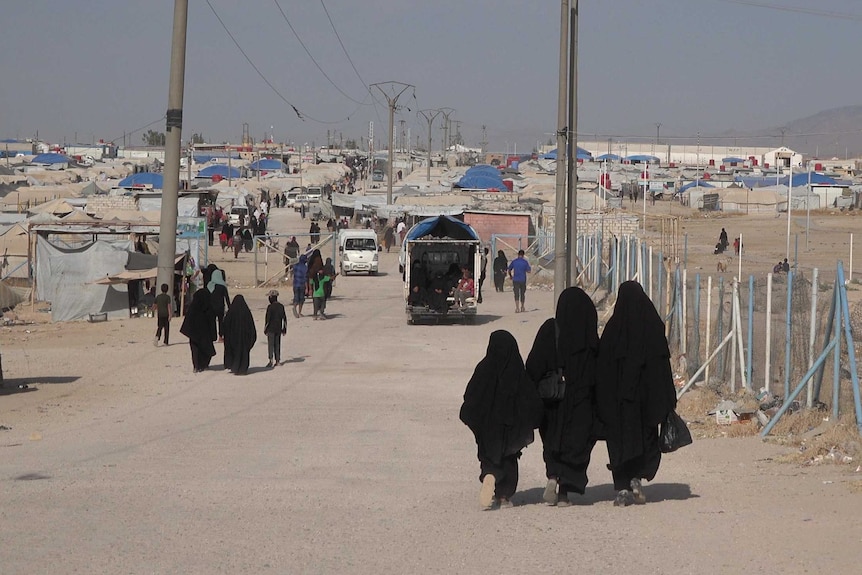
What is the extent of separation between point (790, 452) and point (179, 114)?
16659 mm

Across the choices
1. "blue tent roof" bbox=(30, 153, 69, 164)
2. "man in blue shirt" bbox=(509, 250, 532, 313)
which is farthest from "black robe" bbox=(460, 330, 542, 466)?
"blue tent roof" bbox=(30, 153, 69, 164)

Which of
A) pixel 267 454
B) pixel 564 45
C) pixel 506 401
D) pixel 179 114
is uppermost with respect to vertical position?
pixel 564 45

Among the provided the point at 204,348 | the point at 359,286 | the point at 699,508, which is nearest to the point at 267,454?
the point at 699,508

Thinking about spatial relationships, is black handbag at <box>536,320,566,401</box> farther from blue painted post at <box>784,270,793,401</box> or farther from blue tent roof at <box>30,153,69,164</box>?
blue tent roof at <box>30,153,69,164</box>

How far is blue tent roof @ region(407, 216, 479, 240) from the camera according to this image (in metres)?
26.2

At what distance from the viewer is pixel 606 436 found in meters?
7.83

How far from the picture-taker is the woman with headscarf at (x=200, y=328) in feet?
56.2

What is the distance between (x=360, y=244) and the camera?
40344mm

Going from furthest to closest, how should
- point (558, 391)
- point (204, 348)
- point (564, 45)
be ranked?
point (564, 45)
point (204, 348)
point (558, 391)

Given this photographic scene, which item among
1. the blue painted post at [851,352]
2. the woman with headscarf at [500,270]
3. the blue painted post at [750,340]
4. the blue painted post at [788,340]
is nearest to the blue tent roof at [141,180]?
the woman with headscarf at [500,270]

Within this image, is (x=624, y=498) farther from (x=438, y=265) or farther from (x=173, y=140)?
(x=438, y=265)

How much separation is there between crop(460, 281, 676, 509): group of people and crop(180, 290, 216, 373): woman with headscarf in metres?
9.97

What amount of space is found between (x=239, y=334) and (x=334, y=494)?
345 inches

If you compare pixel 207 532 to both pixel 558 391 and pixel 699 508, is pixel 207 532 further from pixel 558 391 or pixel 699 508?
pixel 699 508
